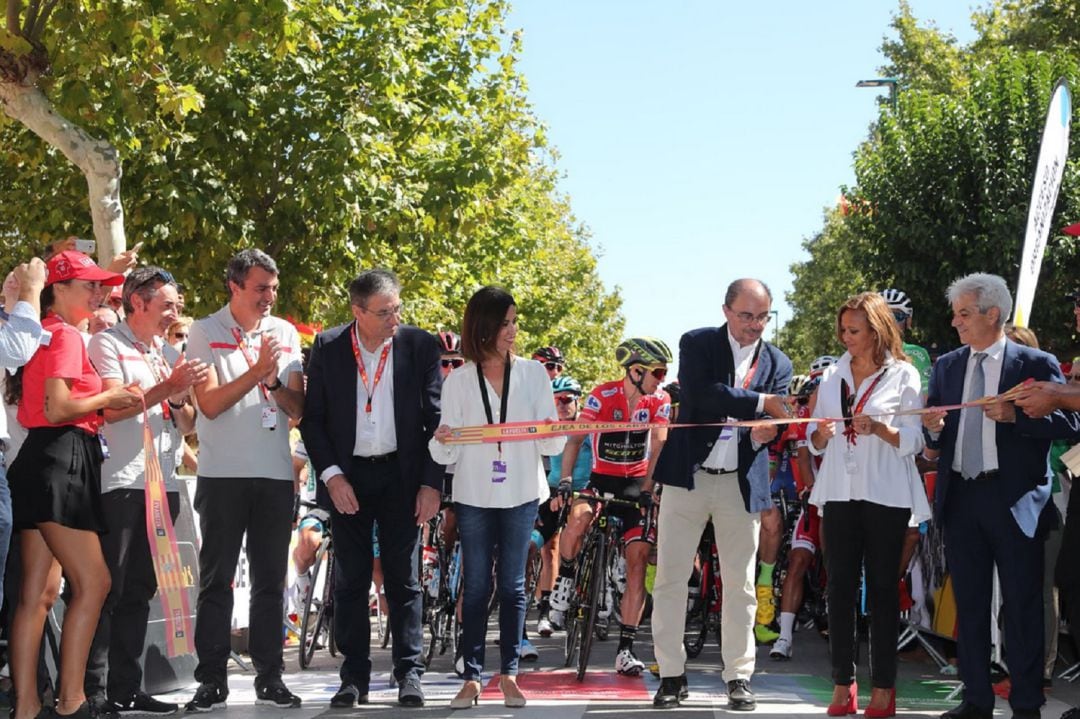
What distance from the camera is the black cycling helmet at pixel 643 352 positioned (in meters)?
11.2

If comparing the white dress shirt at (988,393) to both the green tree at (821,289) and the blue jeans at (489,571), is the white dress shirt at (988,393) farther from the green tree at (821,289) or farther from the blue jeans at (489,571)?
the green tree at (821,289)

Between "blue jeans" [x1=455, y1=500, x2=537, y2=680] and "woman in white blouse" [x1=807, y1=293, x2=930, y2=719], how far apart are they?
1.63 m

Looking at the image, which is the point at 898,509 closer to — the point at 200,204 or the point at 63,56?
the point at 63,56

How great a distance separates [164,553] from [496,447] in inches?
73.1

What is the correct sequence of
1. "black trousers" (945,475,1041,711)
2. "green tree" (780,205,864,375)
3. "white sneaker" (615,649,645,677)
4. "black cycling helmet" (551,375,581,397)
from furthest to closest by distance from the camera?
"green tree" (780,205,864,375)
"black cycling helmet" (551,375,581,397)
"white sneaker" (615,649,645,677)
"black trousers" (945,475,1041,711)

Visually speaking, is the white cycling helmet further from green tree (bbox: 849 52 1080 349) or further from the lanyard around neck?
green tree (bbox: 849 52 1080 349)

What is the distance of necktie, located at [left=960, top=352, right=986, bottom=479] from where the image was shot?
805 centimetres

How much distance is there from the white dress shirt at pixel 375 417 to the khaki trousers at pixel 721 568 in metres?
1.62

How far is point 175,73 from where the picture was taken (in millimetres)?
20203

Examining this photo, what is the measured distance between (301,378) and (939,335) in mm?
20768

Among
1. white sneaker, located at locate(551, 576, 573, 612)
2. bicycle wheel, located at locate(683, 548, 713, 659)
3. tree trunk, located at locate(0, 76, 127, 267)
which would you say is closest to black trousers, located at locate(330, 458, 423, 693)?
white sneaker, located at locate(551, 576, 573, 612)

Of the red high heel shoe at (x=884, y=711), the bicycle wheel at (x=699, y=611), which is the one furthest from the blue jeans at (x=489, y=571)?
the bicycle wheel at (x=699, y=611)

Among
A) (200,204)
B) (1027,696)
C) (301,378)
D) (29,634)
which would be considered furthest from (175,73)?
(1027,696)

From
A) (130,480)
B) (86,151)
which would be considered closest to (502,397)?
(130,480)
